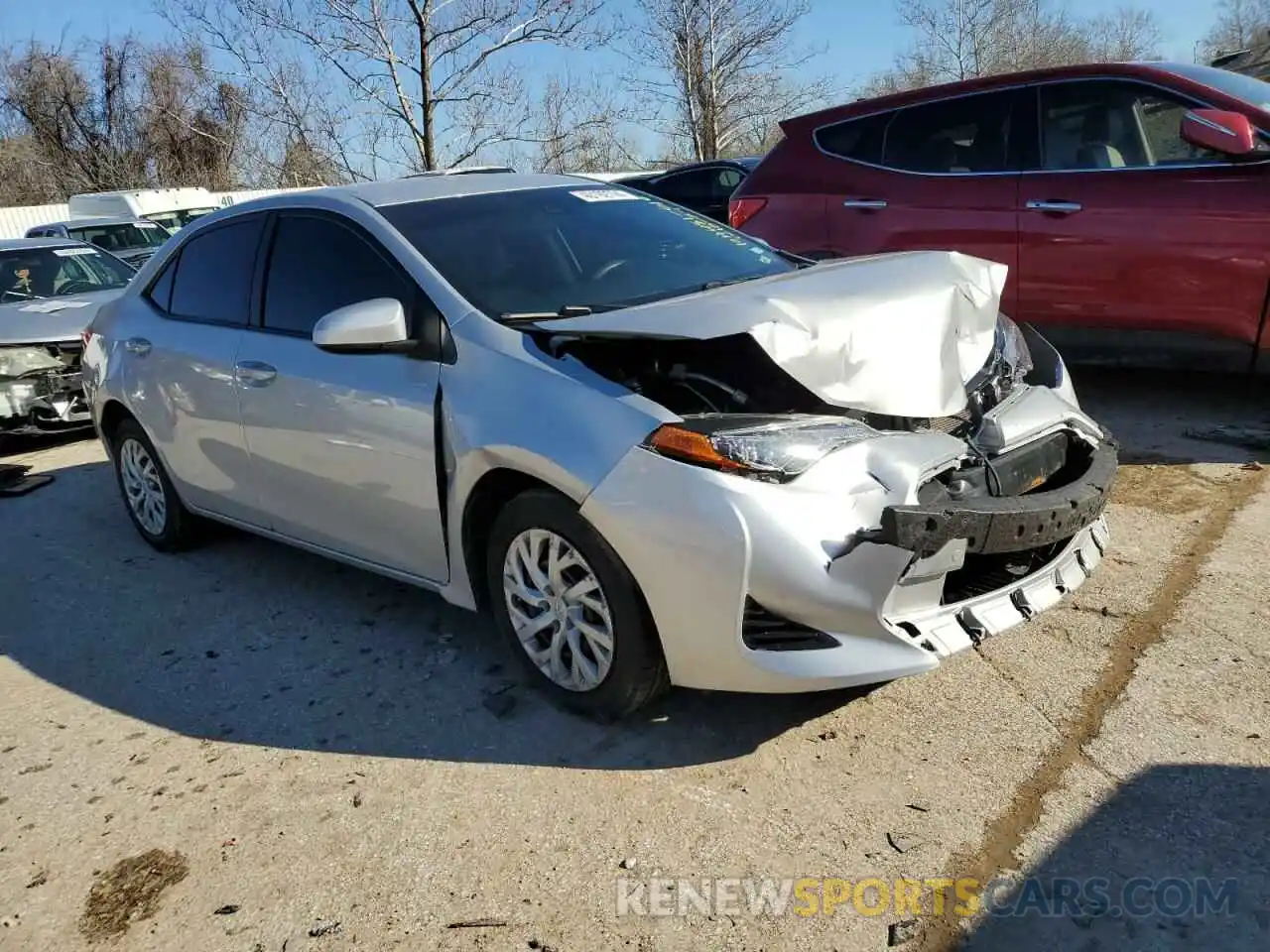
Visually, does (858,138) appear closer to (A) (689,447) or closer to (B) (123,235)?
(A) (689,447)

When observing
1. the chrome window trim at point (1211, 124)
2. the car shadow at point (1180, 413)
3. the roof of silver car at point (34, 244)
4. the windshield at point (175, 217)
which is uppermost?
the windshield at point (175, 217)

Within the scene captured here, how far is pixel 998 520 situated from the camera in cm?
286

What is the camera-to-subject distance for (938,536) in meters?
2.75

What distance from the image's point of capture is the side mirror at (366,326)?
345 centimetres

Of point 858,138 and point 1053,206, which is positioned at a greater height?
point 858,138

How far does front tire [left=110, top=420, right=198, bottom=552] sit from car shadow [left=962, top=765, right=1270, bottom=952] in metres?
4.17

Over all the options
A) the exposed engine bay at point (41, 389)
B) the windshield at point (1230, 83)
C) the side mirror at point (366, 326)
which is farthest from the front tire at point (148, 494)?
the windshield at point (1230, 83)

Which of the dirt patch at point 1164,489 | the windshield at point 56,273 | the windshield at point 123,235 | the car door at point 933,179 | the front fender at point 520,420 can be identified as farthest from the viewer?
the windshield at point 123,235

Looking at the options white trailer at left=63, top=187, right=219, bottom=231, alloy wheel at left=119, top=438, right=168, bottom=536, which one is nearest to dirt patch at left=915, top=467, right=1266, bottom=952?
alloy wheel at left=119, top=438, right=168, bottom=536

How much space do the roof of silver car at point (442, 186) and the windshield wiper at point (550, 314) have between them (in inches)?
34.4

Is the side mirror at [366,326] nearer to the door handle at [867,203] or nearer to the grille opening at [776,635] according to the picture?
the grille opening at [776,635]

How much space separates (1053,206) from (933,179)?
759 mm

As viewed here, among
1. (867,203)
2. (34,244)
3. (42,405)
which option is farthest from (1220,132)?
(34,244)

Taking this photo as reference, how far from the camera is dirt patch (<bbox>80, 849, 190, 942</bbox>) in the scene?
2.64 m
